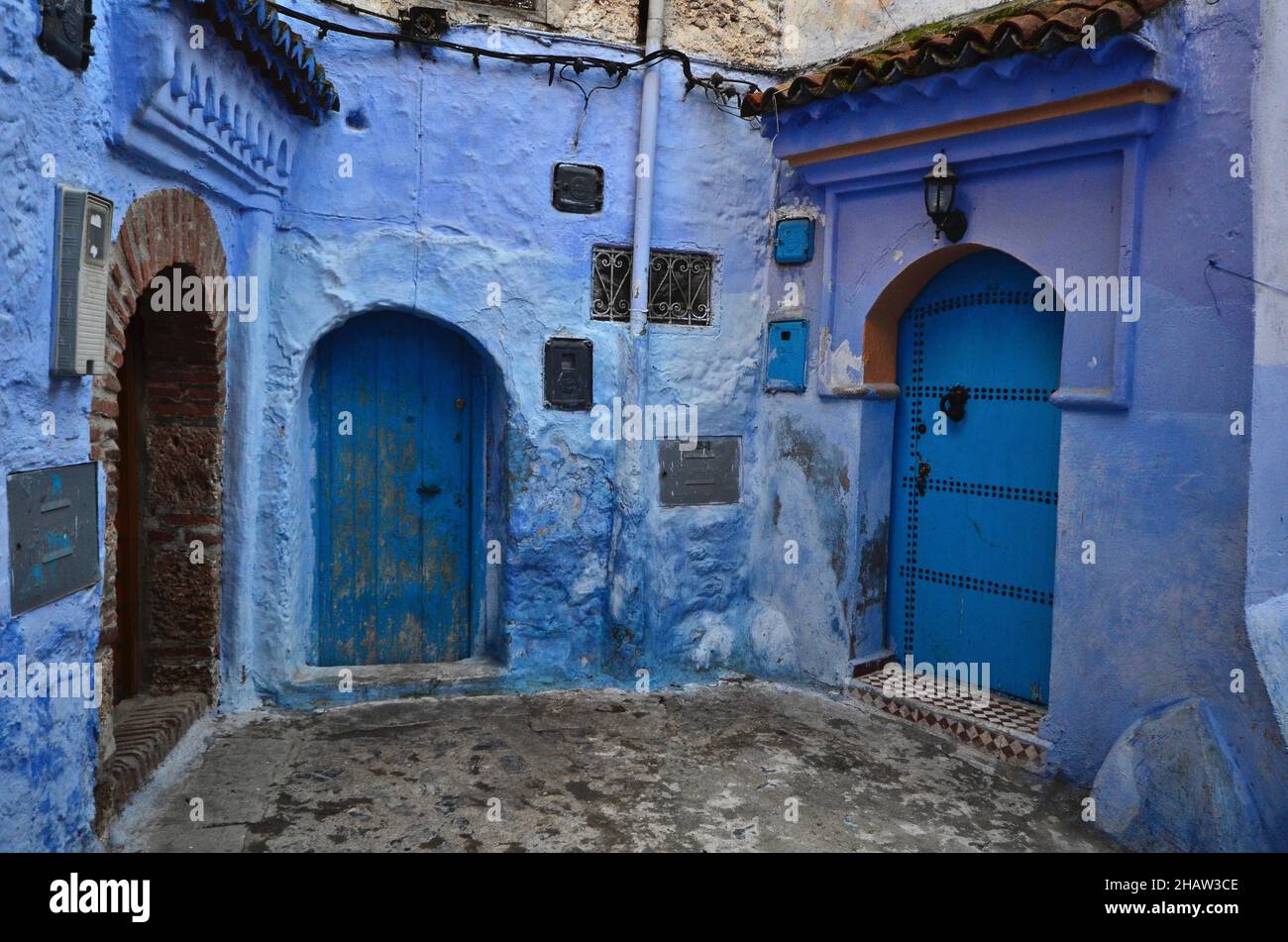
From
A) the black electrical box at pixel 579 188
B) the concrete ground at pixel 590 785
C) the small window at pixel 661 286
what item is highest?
the black electrical box at pixel 579 188

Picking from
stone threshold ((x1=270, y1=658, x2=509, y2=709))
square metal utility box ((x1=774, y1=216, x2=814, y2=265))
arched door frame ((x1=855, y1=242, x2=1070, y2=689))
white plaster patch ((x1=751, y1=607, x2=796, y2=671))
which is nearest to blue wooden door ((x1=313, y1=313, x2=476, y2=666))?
stone threshold ((x1=270, y1=658, x2=509, y2=709))

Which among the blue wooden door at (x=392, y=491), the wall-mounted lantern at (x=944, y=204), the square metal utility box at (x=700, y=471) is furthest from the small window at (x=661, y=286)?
the wall-mounted lantern at (x=944, y=204)

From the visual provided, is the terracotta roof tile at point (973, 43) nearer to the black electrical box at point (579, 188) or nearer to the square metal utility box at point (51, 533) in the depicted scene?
the black electrical box at point (579, 188)

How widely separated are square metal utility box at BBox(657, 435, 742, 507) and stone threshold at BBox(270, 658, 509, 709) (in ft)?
4.87

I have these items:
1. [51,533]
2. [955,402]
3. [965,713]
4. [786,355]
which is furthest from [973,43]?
[51,533]

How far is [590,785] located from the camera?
15.9 ft

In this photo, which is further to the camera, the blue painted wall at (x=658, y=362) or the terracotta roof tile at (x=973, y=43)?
the terracotta roof tile at (x=973, y=43)

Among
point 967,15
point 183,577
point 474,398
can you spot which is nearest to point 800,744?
point 474,398

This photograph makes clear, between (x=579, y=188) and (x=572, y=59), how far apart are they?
71 centimetres

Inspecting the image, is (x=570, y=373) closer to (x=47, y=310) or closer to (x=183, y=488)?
(x=183, y=488)

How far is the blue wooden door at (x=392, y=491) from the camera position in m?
6.00

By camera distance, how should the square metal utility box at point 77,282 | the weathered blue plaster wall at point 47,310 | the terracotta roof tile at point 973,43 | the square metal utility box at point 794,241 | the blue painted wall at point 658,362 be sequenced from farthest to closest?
the square metal utility box at point 794,241 < the terracotta roof tile at point 973,43 < the blue painted wall at point 658,362 < the square metal utility box at point 77,282 < the weathered blue plaster wall at point 47,310

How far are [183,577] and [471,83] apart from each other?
308 centimetres

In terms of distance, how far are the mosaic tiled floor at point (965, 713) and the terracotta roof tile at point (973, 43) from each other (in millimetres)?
3217
